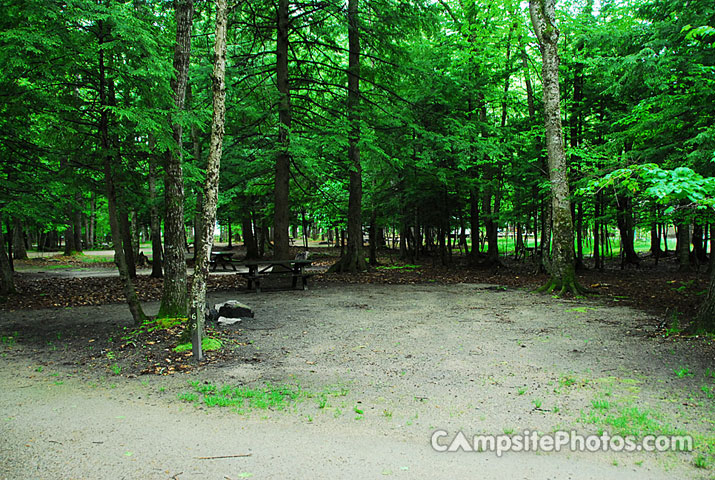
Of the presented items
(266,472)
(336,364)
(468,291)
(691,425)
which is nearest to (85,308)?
(336,364)

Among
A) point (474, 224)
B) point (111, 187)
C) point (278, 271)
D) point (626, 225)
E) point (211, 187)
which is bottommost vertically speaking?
point (278, 271)

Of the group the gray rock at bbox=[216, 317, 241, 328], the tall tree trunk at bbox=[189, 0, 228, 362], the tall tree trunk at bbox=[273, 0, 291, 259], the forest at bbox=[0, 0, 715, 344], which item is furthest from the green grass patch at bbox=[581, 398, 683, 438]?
the tall tree trunk at bbox=[273, 0, 291, 259]

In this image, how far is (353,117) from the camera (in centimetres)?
1359

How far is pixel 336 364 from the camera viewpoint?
5527 millimetres

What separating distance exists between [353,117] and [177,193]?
7419mm

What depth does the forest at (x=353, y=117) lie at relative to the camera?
6.39 metres

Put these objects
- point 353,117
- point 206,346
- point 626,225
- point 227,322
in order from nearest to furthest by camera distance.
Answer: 1. point 206,346
2. point 227,322
3. point 353,117
4. point 626,225

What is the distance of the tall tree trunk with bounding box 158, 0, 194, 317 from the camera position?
7285 mm

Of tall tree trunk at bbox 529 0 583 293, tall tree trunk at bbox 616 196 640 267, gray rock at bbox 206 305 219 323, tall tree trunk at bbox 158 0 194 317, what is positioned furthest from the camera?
tall tree trunk at bbox 616 196 640 267

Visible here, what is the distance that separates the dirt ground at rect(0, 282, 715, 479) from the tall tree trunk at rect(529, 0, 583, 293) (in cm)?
311

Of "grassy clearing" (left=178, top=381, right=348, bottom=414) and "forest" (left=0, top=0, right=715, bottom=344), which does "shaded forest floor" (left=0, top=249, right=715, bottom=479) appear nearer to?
"grassy clearing" (left=178, top=381, right=348, bottom=414)

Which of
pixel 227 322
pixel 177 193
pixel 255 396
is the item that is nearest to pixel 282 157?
pixel 177 193

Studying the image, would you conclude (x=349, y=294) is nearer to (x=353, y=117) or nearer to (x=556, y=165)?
(x=353, y=117)

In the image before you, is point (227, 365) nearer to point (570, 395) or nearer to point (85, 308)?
point (570, 395)
